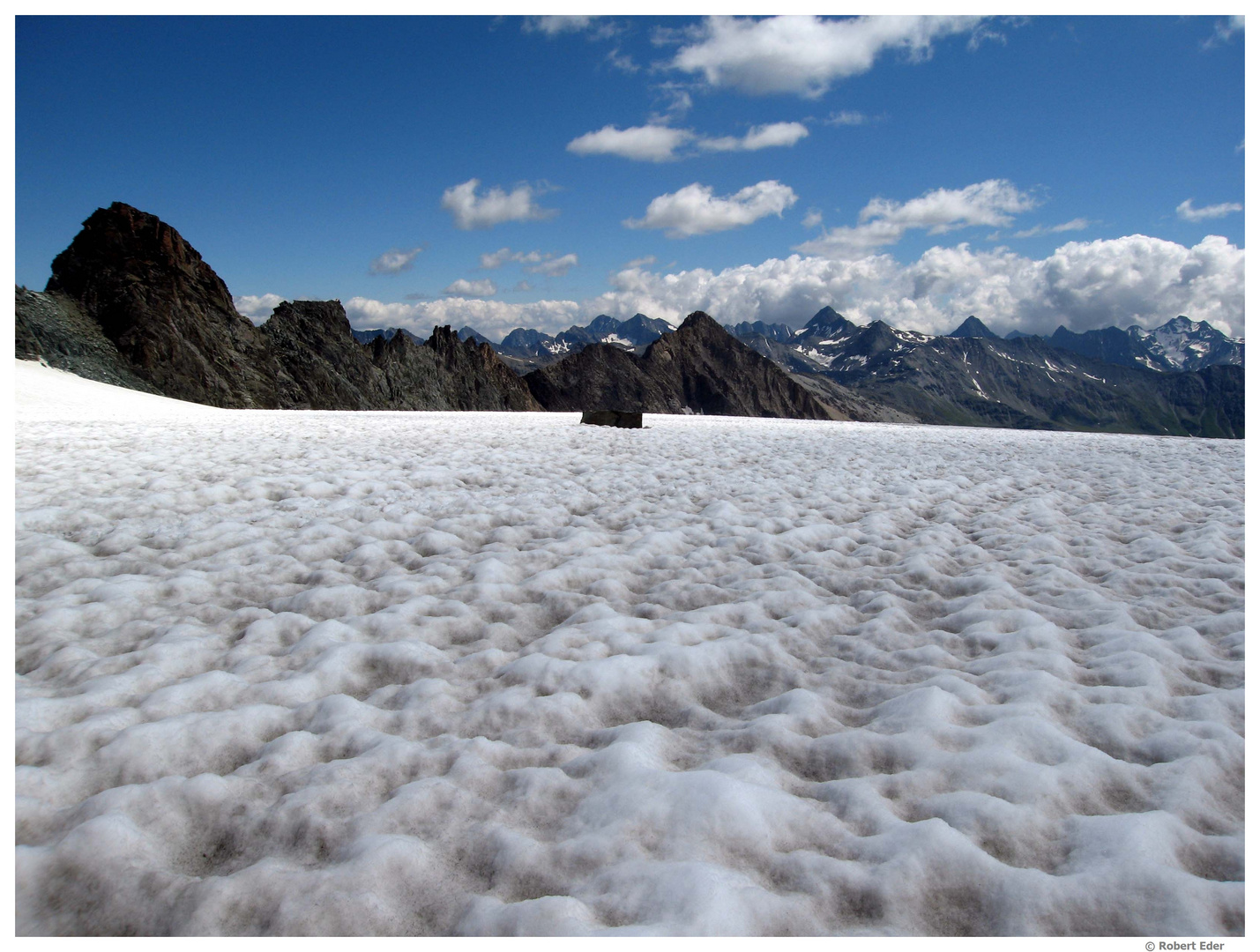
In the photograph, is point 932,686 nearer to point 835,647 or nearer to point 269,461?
point 835,647

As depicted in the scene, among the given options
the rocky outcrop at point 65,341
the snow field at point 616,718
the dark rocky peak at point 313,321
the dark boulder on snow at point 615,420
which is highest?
the dark rocky peak at point 313,321

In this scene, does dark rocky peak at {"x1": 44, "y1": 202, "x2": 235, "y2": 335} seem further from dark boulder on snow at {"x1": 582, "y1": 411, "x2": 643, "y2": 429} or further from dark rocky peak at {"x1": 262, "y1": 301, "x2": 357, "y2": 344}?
dark boulder on snow at {"x1": 582, "y1": 411, "x2": 643, "y2": 429}

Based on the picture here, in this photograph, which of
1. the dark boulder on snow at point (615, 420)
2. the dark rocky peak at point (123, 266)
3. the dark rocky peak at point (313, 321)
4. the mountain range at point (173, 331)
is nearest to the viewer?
the dark boulder on snow at point (615, 420)

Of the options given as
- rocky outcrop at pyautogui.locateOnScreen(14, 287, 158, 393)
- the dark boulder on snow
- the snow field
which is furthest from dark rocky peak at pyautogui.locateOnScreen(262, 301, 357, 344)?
the snow field

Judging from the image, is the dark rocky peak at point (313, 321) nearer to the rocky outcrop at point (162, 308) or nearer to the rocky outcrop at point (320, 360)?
the rocky outcrop at point (320, 360)

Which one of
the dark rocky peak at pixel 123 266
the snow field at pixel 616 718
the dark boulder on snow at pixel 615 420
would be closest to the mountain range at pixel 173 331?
the dark rocky peak at pixel 123 266

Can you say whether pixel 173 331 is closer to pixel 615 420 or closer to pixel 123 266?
pixel 123 266
